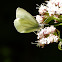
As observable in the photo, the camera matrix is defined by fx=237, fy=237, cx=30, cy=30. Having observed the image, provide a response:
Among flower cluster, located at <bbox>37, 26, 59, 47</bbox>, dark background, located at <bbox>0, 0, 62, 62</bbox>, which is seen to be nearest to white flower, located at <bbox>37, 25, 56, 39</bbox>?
flower cluster, located at <bbox>37, 26, 59, 47</bbox>

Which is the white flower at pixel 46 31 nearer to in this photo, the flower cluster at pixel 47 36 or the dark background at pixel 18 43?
the flower cluster at pixel 47 36

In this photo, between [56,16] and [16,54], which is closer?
[56,16]

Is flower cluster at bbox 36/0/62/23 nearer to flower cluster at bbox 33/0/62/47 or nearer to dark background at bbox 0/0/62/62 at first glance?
flower cluster at bbox 33/0/62/47

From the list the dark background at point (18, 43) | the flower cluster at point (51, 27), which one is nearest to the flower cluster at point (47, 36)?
the flower cluster at point (51, 27)

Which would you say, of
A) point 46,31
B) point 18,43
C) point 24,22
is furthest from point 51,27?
point 18,43

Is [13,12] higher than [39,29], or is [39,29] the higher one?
[13,12]

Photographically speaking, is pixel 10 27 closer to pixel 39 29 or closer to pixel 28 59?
pixel 28 59

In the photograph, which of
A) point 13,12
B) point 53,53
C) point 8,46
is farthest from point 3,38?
point 53,53

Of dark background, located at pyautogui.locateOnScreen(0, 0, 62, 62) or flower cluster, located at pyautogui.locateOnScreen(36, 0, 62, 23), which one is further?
dark background, located at pyautogui.locateOnScreen(0, 0, 62, 62)
